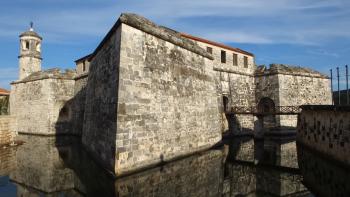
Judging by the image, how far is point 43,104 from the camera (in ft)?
69.3

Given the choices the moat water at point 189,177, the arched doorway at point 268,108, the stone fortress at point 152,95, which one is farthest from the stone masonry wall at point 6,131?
the arched doorway at point 268,108

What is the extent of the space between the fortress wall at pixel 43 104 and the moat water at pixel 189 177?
330 inches

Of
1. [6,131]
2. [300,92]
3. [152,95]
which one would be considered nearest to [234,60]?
[300,92]

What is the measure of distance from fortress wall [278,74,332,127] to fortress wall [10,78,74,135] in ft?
56.2

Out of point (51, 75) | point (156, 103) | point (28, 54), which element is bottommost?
point (156, 103)

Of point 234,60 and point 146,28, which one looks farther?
point 234,60

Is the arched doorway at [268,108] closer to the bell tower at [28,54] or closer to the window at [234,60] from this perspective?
the window at [234,60]

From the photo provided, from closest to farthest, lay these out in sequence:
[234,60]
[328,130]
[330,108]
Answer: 1. [330,108]
2. [328,130]
3. [234,60]

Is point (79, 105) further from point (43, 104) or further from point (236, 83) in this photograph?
point (236, 83)

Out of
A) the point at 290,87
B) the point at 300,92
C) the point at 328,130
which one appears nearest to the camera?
the point at 328,130

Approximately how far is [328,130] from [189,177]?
263 inches

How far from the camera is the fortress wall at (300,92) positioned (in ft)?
68.1

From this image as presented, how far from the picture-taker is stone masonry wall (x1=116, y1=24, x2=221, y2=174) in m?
8.68

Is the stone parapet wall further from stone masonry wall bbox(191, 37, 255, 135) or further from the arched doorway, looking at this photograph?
stone masonry wall bbox(191, 37, 255, 135)
